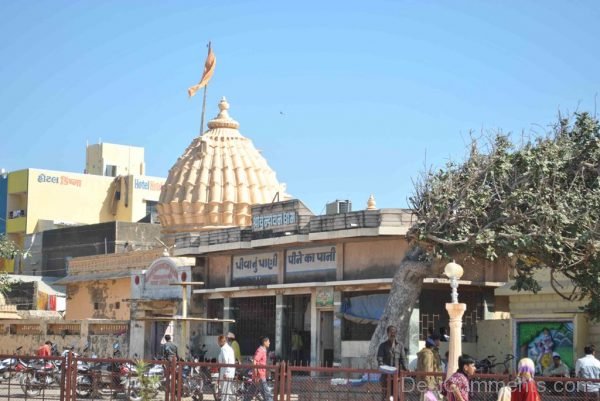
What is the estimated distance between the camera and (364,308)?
98.0 feet

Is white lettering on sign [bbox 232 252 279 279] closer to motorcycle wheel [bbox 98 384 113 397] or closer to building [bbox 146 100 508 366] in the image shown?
building [bbox 146 100 508 366]

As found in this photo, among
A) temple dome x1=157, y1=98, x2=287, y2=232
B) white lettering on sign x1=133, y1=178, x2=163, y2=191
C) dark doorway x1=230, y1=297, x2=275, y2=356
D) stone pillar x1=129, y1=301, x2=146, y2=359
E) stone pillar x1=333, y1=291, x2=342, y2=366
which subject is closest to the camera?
stone pillar x1=333, y1=291, x2=342, y2=366

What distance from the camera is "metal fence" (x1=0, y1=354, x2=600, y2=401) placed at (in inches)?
602

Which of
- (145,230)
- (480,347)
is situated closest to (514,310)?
(480,347)

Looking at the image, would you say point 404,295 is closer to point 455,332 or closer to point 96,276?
point 455,332

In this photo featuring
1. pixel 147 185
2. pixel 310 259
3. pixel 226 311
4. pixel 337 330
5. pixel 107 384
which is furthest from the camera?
pixel 147 185

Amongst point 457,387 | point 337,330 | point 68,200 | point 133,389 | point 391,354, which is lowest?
point 133,389

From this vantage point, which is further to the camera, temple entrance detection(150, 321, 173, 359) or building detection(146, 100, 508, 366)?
temple entrance detection(150, 321, 173, 359)

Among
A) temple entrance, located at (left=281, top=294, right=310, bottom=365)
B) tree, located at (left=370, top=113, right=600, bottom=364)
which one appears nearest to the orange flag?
temple entrance, located at (left=281, top=294, right=310, bottom=365)

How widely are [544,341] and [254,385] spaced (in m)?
10.6

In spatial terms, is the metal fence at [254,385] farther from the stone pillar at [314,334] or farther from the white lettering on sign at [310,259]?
the white lettering on sign at [310,259]

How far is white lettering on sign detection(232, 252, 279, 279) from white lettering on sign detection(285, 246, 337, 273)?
67 centimetres

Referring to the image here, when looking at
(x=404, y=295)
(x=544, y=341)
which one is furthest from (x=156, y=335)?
(x=544, y=341)

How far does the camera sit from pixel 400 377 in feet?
50.7
